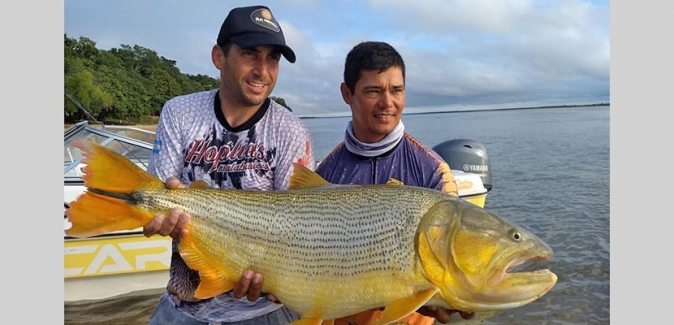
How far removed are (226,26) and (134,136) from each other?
6830 millimetres

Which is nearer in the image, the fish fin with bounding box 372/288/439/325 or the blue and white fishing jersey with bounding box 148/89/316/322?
the fish fin with bounding box 372/288/439/325

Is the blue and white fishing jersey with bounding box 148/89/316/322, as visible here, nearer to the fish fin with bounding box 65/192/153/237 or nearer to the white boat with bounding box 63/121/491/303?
the fish fin with bounding box 65/192/153/237

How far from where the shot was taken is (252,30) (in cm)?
348

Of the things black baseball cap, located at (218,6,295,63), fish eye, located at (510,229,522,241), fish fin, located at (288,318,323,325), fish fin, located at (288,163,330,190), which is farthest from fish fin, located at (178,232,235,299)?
fish eye, located at (510,229,522,241)

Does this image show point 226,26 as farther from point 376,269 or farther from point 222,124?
point 376,269

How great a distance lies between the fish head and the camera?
2613mm

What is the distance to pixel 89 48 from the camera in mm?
95750

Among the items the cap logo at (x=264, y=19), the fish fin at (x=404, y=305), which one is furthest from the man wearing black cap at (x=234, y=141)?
the fish fin at (x=404, y=305)

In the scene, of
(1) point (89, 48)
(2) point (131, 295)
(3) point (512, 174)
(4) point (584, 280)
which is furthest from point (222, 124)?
(1) point (89, 48)

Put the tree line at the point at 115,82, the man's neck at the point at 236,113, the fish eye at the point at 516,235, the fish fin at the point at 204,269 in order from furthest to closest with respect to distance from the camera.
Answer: the tree line at the point at 115,82, the man's neck at the point at 236,113, the fish fin at the point at 204,269, the fish eye at the point at 516,235

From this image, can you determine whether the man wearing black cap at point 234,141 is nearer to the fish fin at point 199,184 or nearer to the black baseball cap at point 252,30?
the black baseball cap at point 252,30

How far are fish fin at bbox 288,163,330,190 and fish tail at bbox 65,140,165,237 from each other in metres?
0.85

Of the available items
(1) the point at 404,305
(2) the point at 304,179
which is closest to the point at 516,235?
(1) the point at 404,305

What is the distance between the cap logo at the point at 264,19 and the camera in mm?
3537
